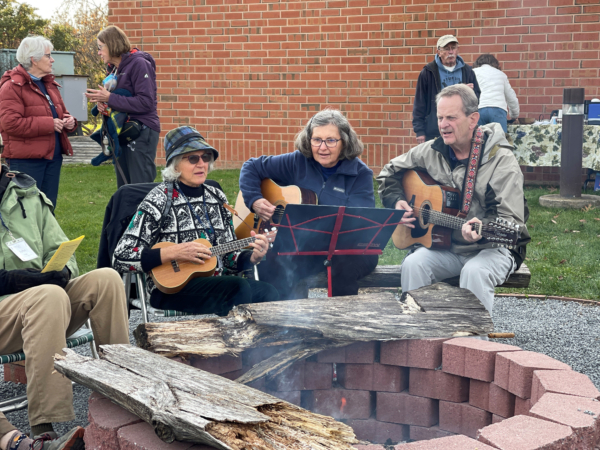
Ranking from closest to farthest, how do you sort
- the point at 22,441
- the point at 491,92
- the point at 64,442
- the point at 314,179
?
1. the point at 64,442
2. the point at 22,441
3. the point at 314,179
4. the point at 491,92

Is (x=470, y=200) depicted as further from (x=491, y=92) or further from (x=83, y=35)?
(x=83, y=35)

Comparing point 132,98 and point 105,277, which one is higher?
point 132,98

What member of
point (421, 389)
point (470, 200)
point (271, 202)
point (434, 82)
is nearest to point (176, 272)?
point (271, 202)

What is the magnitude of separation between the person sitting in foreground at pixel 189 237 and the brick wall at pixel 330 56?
682 centimetres

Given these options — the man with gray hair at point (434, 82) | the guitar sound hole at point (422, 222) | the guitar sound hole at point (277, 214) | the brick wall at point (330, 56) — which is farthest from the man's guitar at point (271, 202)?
the brick wall at point (330, 56)

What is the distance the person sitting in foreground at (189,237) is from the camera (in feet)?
11.5

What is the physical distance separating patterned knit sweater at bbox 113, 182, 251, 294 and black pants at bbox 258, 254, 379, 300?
0.30 metres

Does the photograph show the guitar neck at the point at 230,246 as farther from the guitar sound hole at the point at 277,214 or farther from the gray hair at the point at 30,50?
the gray hair at the point at 30,50

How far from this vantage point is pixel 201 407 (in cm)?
186

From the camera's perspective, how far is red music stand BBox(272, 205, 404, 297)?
128 inches

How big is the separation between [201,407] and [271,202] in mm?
2473

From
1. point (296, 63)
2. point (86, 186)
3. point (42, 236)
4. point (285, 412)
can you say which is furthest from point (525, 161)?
point (285, 412)

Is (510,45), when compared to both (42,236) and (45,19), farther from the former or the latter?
(45,19)

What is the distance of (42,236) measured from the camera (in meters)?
3.29
